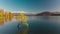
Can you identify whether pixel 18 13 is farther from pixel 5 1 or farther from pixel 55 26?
pixel 55 26

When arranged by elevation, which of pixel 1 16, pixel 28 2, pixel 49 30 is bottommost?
pixel 49 30

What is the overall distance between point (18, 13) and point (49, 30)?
1.19 feet

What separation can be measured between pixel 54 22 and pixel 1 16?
0.55 m

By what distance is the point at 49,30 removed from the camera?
1.01 metres

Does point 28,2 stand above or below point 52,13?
above

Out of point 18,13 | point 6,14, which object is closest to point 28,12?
point 18,13

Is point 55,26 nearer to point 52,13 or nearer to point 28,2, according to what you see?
point 52,13

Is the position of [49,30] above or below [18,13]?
below

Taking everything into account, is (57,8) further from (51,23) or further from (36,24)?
(36,24)

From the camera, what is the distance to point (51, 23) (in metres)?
1.01

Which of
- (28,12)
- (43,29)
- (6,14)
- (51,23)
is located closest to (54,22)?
(51,23)

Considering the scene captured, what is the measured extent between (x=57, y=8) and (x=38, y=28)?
0.92 feet

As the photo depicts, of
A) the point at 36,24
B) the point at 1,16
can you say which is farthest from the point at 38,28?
the point at 1,16

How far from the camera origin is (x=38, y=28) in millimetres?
1014
